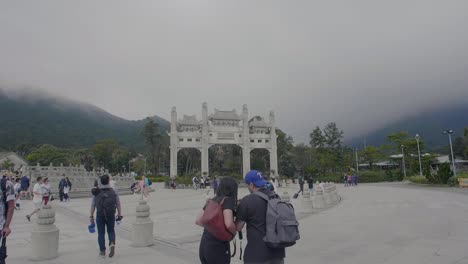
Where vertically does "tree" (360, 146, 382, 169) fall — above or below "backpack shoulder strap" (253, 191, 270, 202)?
above

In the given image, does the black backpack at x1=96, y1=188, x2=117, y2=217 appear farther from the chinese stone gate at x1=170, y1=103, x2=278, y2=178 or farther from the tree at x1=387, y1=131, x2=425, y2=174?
the tree at x1=387, y1=131, x2=425, y2=174

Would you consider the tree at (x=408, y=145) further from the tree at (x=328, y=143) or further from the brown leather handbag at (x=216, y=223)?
the brown leather handbag at (x=216, y=223)

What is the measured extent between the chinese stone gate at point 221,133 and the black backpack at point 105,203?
37.1m

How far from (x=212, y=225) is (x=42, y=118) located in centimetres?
17590

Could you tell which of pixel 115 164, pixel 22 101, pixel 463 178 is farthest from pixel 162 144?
pixel 22 101

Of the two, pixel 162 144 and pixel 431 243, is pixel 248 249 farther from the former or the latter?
pixel 162 144

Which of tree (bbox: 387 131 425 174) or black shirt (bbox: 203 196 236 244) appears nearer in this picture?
black shirt (bbox: 203 196 236 244)

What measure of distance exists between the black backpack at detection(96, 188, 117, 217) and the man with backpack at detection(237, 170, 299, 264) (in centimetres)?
360

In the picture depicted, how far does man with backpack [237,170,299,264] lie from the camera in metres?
3.34

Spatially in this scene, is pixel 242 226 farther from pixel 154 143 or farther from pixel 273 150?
pixel 154 143

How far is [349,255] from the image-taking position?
6.20m

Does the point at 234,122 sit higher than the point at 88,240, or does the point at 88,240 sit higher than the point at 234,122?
the point at 234,122

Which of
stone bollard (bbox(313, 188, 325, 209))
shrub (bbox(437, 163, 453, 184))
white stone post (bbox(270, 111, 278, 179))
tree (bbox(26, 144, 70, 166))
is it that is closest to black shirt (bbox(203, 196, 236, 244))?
stone bollard (bbox(313, 188, 325, 209))

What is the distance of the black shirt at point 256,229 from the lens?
135 inches
